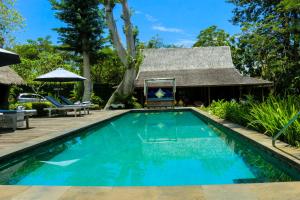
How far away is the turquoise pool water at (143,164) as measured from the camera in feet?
16.6

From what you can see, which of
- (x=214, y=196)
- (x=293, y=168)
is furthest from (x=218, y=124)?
(x=214, y=196)

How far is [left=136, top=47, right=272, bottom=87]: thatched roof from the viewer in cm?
2597

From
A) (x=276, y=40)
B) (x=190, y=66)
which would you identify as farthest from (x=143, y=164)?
(x=190, y=66)

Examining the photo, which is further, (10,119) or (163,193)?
(10,119)

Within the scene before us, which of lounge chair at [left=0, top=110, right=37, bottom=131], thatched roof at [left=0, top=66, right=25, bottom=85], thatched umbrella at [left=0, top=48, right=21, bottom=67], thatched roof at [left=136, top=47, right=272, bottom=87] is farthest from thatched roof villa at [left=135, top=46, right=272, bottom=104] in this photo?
thatched umbrella at [left=0, top=48, right=21, bottom=67]

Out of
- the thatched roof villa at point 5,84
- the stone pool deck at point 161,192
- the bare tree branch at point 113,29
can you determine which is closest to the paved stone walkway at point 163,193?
the stone pool deck at point 161,192

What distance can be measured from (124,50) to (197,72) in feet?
21.7

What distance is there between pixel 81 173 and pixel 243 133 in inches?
173

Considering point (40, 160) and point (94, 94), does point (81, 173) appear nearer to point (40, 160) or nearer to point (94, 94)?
point (40, 160)

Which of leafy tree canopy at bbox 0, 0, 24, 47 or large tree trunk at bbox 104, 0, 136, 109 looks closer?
leafy tree canopy at bbox 0, 0, 24, 47

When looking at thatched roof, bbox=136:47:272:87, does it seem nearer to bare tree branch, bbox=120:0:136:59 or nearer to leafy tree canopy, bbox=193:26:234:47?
bare tree branch, bbox=120:0:136:59

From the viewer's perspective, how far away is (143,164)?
6.22 metres

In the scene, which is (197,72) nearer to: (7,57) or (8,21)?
(8,21)

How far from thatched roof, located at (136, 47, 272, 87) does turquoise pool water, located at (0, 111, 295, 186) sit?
55.5 feet
